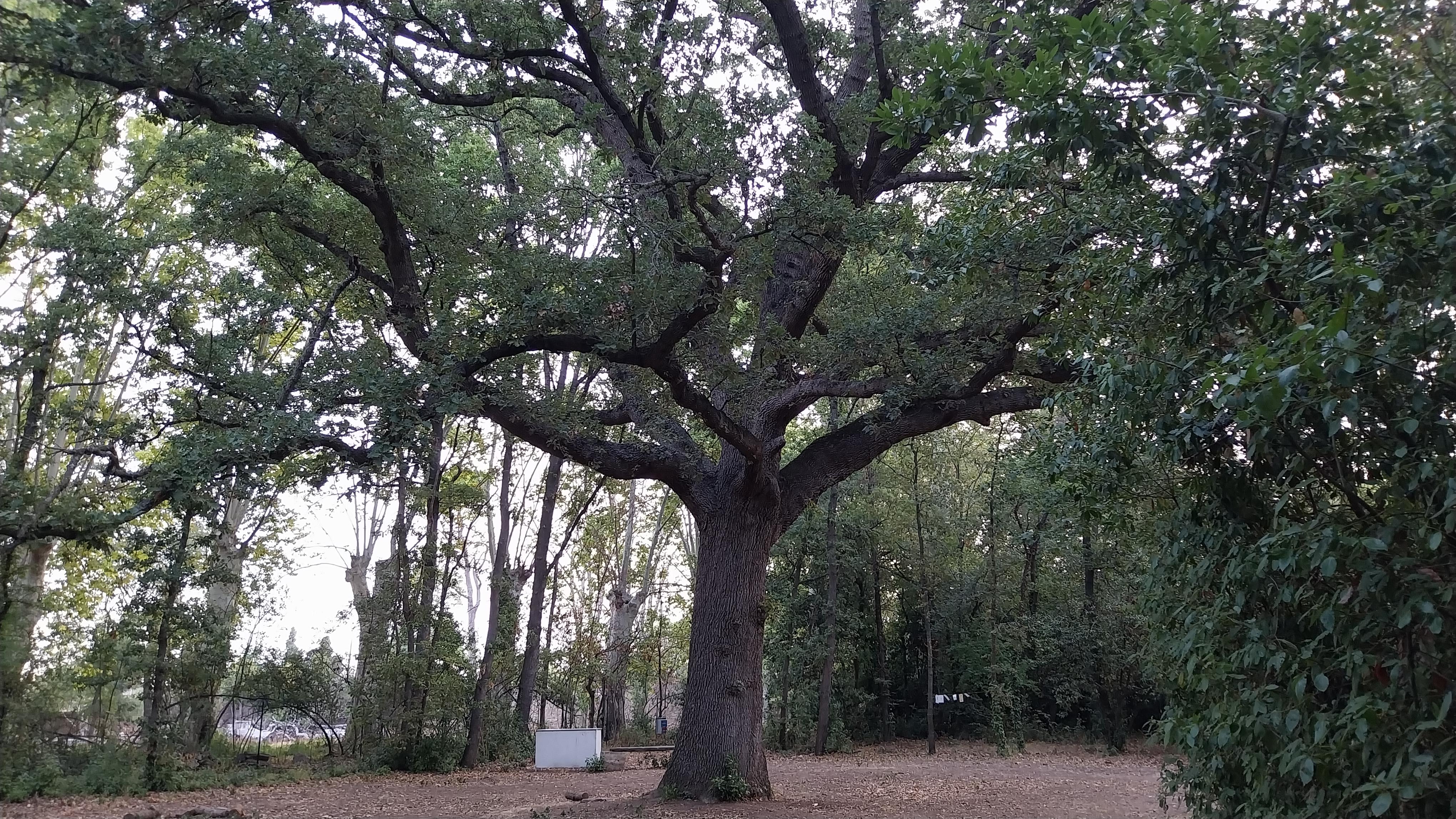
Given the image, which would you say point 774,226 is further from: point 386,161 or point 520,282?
point 386,161

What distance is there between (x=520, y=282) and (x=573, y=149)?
7.53 m

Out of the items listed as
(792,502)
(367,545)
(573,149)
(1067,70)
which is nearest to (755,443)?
(792,502)

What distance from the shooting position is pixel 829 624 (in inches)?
725

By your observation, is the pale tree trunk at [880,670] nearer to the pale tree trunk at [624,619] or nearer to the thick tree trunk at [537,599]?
the pale tree trunk at [624,619]

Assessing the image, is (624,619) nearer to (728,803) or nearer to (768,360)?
(728,803)

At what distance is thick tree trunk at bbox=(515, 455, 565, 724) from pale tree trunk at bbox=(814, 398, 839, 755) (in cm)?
540

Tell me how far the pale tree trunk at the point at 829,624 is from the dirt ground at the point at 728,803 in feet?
6.74

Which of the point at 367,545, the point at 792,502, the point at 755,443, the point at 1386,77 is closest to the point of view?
the point at 1386,77

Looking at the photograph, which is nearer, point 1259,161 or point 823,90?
point 1259,161

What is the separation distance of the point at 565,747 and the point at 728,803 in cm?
732

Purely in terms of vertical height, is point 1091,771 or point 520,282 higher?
point 520,282

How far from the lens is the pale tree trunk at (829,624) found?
59.4 ft

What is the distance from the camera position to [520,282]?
7137mm

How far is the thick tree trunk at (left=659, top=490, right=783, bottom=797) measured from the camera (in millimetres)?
8617
